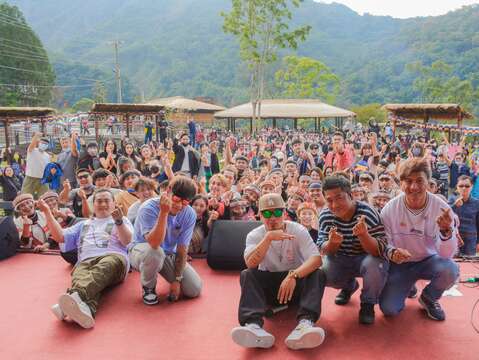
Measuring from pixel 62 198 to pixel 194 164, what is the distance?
2.81 metres

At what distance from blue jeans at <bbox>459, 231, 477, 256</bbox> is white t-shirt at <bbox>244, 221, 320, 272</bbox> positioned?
2934mm

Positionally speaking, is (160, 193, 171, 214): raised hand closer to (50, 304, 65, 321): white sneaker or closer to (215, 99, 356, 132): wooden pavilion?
(50, 304, 65, 321): white sneaker

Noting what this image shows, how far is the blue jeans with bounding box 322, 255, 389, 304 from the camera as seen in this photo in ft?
10.7

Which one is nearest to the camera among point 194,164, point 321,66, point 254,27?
point 194,164

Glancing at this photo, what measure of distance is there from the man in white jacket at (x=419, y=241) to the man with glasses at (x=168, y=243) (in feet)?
5.09

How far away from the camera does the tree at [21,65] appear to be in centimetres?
4156

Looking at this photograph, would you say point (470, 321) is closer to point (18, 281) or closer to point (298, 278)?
point (298, 278)

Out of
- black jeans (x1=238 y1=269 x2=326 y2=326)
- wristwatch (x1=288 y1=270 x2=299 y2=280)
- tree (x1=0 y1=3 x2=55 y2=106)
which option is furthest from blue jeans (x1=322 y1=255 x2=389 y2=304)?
tree (x1=0 y1=3 x2=55 y2=106)

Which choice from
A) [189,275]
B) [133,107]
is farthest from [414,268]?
[133,107]

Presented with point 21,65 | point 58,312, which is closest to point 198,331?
point 58,312

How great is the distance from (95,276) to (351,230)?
203cm

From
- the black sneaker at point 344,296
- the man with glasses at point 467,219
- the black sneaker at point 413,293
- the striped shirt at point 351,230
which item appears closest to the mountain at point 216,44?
the man with glasses at point 467,219

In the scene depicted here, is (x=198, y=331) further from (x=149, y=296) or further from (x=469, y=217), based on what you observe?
(x=469, y=217)

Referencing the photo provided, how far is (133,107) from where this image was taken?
1385cm
